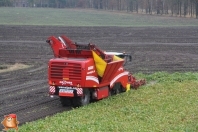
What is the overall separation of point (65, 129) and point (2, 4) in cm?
12820

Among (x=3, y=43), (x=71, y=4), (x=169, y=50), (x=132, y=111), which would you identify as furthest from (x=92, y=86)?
(x=71, y=4)

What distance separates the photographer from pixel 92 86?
1762cm

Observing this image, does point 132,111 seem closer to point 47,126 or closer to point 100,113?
point 100,113

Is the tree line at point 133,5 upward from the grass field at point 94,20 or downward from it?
upward

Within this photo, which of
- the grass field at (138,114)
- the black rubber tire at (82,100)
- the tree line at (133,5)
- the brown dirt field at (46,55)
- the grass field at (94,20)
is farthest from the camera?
the tree line at (133,5)

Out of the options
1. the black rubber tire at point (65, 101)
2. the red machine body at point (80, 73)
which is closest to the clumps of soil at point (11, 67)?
the red machine body at point (80, 73)

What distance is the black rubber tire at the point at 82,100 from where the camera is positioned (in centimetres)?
1751

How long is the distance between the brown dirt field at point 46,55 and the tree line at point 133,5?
135 ft

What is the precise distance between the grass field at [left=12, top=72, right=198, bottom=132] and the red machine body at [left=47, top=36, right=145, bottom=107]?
510mm

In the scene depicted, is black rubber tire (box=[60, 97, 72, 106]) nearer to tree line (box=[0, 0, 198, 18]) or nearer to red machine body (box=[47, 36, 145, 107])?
red machine body (box=[47, 36, 145, 107])

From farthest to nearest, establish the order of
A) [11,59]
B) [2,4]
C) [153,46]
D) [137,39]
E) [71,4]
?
[71,4] < [2,4] < [137,39] < [153,46] < [11,59]

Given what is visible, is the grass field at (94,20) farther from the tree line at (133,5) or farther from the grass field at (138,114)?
the grass field at (138,114)

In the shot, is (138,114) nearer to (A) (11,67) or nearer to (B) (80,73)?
(B) (80,73)

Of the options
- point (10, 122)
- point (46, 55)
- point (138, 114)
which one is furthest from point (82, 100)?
point (46, 55)
